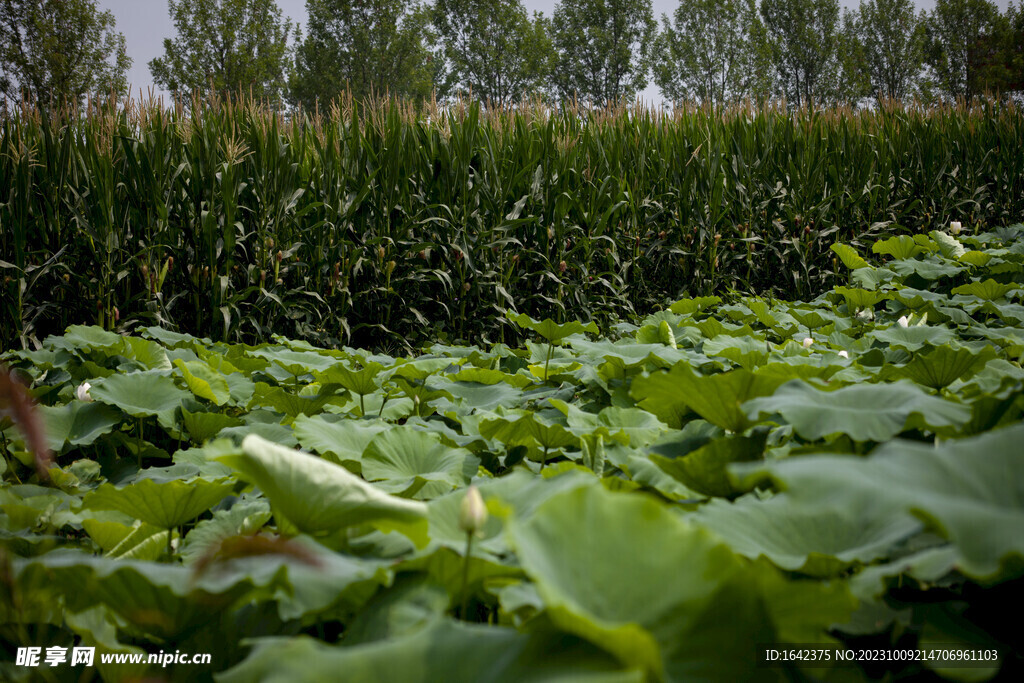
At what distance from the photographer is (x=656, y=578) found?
0.55 metres

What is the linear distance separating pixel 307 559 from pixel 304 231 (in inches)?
167

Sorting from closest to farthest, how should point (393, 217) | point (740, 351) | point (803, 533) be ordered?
1. point (803, 533)
2. point (740, 351)
3. point (393, 217)

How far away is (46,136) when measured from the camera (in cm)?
397

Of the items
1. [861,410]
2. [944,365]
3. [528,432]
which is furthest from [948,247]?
[861,410]

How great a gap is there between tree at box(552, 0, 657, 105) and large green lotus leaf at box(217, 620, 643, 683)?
3864 centimetres

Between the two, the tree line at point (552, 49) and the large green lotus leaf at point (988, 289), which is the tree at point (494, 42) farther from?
the large green lotus leaf at point (988, 289)

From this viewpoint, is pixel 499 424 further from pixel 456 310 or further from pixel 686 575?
pixel 456 310

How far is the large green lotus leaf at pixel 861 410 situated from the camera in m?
0.85

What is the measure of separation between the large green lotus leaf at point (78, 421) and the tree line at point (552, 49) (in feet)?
82.7

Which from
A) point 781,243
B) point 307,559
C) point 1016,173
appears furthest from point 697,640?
point 1016,173

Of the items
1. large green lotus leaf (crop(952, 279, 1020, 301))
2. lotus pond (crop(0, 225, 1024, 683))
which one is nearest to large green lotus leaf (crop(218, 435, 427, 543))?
lotus pond (crop(0, 225, 1024, 683))

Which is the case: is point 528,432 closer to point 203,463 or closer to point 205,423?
point 203,463

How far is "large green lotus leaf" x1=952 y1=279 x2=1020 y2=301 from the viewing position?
2.93 m

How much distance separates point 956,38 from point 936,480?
44.1m
